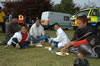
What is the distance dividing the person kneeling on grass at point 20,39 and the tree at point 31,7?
828 inches

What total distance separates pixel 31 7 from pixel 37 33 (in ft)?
67.0

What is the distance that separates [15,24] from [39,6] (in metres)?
21.6

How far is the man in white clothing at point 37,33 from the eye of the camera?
276 inches

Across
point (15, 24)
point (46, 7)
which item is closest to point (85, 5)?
point (46, 7)

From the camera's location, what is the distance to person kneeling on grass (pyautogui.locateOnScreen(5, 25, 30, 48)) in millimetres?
5203

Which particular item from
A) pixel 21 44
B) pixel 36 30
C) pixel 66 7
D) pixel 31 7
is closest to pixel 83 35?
pixel 21 44

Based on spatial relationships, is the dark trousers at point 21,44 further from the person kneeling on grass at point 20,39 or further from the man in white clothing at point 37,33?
the man in white clothing at point 37,33

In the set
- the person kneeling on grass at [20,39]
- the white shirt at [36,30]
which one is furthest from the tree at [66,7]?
the person kneeling on grass at [20,39]

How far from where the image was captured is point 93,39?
11.8ft

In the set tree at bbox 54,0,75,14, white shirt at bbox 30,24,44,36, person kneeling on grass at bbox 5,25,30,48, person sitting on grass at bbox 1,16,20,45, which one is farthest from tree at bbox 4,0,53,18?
person kneeling on grass at bbox 5,25,30,48

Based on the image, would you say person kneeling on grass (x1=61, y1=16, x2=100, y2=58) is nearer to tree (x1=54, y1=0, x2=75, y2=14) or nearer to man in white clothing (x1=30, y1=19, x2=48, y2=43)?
man in white clothing (x1=30, y1=19, x2=48, y2=43)

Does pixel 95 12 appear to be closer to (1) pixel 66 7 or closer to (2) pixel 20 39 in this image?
(2) pixel 20 39

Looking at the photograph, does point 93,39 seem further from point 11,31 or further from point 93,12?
point 93,12

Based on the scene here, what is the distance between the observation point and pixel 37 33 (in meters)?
7.30
